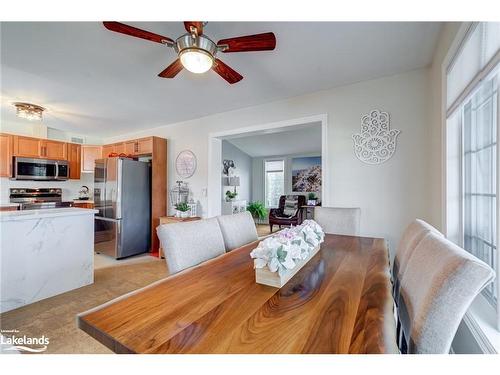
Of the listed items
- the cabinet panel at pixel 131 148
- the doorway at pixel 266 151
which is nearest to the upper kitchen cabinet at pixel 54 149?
the cabinet panel at pixel 131 148

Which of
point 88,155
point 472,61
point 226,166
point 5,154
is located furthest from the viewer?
point 226,166

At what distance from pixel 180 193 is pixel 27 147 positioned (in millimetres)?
3006

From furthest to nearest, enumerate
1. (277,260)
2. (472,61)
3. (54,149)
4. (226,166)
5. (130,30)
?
(226,166), (54,149), (130,30), (472,61), (277,260)

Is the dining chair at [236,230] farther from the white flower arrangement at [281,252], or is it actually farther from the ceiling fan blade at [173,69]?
the ceiling fan blade at [173,69]

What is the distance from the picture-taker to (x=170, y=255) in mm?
1297

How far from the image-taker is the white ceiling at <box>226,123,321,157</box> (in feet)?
19.9

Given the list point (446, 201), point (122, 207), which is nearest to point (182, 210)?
point (122, 207)

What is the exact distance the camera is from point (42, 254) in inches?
90.6

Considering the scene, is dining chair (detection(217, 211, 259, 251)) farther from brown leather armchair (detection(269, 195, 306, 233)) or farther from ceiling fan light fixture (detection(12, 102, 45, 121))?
brown leather armchair (detection(269, 195, 306, 233))

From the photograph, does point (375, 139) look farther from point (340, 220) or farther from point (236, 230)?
point (236, 230)

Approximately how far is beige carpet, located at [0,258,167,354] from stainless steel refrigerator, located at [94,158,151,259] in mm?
628

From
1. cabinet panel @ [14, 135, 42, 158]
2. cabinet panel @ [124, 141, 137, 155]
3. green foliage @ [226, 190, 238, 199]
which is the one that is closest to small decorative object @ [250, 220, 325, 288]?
cabinet panel @ [124, 141, 137, 155]
